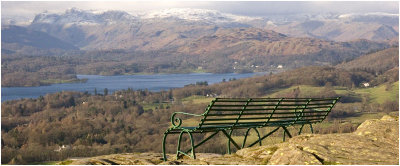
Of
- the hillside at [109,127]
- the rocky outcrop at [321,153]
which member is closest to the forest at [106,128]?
the hillside at [109,127]

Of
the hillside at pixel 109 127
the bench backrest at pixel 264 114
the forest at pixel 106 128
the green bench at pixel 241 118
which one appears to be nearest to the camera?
the green bench at pixel 241 118

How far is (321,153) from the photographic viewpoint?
10.9 meters

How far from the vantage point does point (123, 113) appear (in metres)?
188

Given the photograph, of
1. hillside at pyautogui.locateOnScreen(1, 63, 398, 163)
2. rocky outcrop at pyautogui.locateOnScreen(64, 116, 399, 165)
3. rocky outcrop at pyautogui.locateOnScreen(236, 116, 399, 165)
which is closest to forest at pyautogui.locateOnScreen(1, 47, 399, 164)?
hillside at pyautogui.locateOnScreen(1, 63, 398, 163)

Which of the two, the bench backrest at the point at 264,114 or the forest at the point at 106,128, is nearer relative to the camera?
the bench backrest at the point at 264,114

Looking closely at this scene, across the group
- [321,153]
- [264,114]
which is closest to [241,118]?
[264,114]

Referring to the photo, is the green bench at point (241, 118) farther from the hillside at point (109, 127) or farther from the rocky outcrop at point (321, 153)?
the hillside at point (109, 127)

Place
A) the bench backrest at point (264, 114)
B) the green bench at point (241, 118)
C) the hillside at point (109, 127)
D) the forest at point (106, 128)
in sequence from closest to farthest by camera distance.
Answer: the green bench at point (241, 118), the bench backrest at point (264, 114), the forest at point (106, 128), the hillside at point (109, 127)

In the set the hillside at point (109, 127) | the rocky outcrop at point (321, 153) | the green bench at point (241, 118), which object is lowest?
the hillside at point (109, 127)

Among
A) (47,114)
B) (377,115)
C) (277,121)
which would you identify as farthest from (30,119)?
(277,121)

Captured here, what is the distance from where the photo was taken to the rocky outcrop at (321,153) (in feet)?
34.4

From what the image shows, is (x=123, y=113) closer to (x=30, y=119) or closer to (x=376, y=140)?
(x=30, y=119)

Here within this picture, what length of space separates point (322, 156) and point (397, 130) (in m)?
3.85

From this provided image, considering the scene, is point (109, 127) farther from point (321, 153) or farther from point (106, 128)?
point (321, 153)
